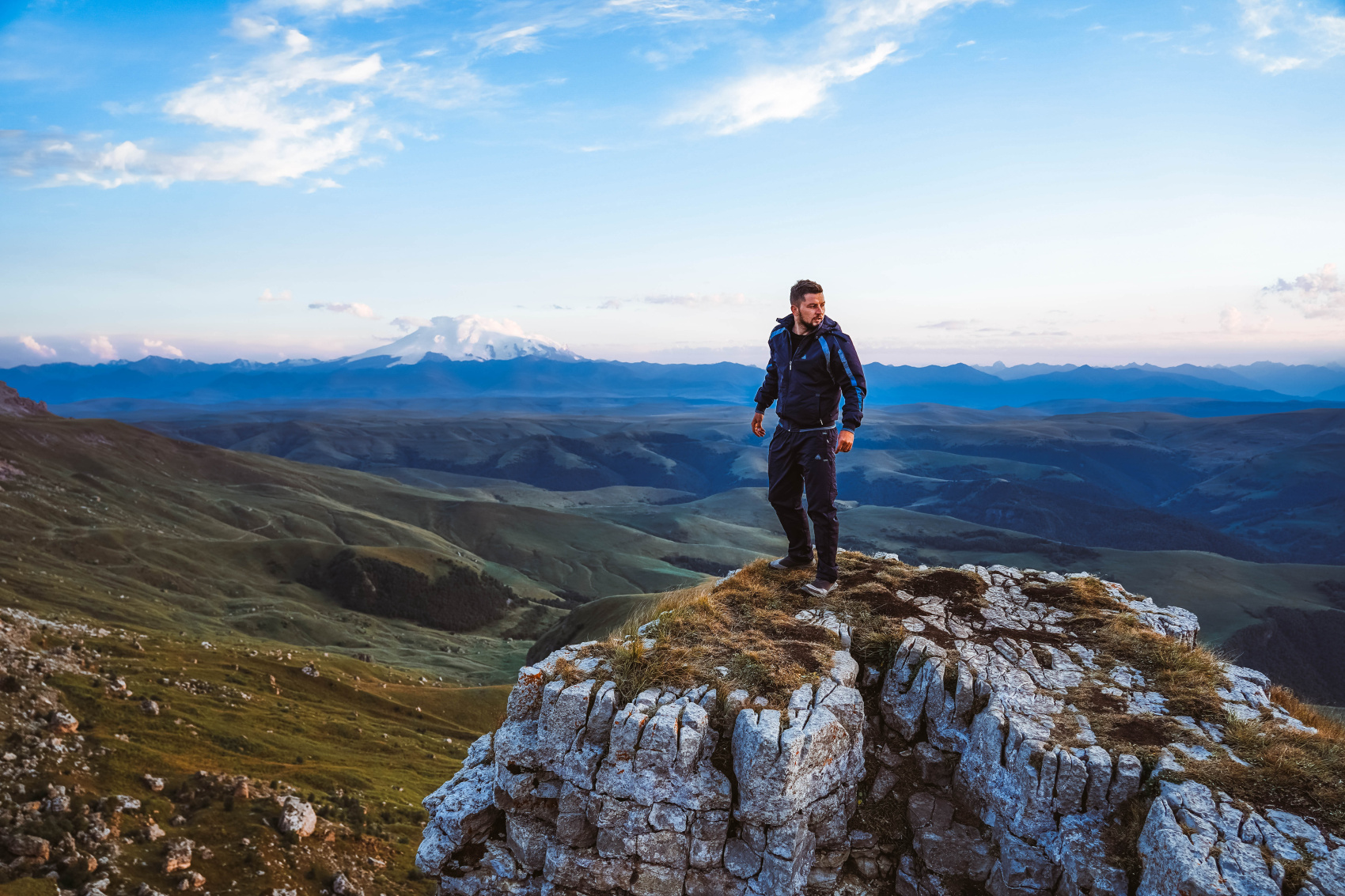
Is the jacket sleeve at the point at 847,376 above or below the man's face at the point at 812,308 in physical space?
below

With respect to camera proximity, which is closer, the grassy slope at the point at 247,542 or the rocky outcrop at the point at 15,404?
the grassy slope at the point at 247,542

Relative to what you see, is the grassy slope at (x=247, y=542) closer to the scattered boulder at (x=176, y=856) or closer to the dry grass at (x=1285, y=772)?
the scattered boulder at (x=176, y=856)

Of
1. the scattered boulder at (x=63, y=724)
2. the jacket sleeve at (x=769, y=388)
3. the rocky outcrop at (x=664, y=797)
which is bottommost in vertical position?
the scattered boulder at (x=63, y=724)

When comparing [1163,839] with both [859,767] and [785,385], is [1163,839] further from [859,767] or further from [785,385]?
[785,385]

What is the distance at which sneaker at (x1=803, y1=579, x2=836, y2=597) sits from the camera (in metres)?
10.5

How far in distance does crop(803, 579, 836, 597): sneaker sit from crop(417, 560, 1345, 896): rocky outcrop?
6.30 feet

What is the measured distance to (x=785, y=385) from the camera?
10516mm

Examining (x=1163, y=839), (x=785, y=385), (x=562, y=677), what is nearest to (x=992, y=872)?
(x=1163, y=839)

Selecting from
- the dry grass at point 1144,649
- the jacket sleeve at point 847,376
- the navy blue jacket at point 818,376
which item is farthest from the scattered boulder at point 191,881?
the dry grass at point 1144,649

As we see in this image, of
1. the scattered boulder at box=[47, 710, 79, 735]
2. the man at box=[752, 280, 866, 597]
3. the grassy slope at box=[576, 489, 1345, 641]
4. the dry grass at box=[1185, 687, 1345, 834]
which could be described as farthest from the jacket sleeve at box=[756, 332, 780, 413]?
the grassy slope at box=[576, 489, 1345, 641]

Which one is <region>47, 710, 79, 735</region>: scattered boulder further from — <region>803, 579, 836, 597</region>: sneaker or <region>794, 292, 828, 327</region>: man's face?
<region>794, 292, 828, 327</region>: man's face

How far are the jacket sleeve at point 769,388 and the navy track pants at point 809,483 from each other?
0.75m

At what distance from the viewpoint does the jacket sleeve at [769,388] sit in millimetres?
10984

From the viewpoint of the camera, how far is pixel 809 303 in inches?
393
